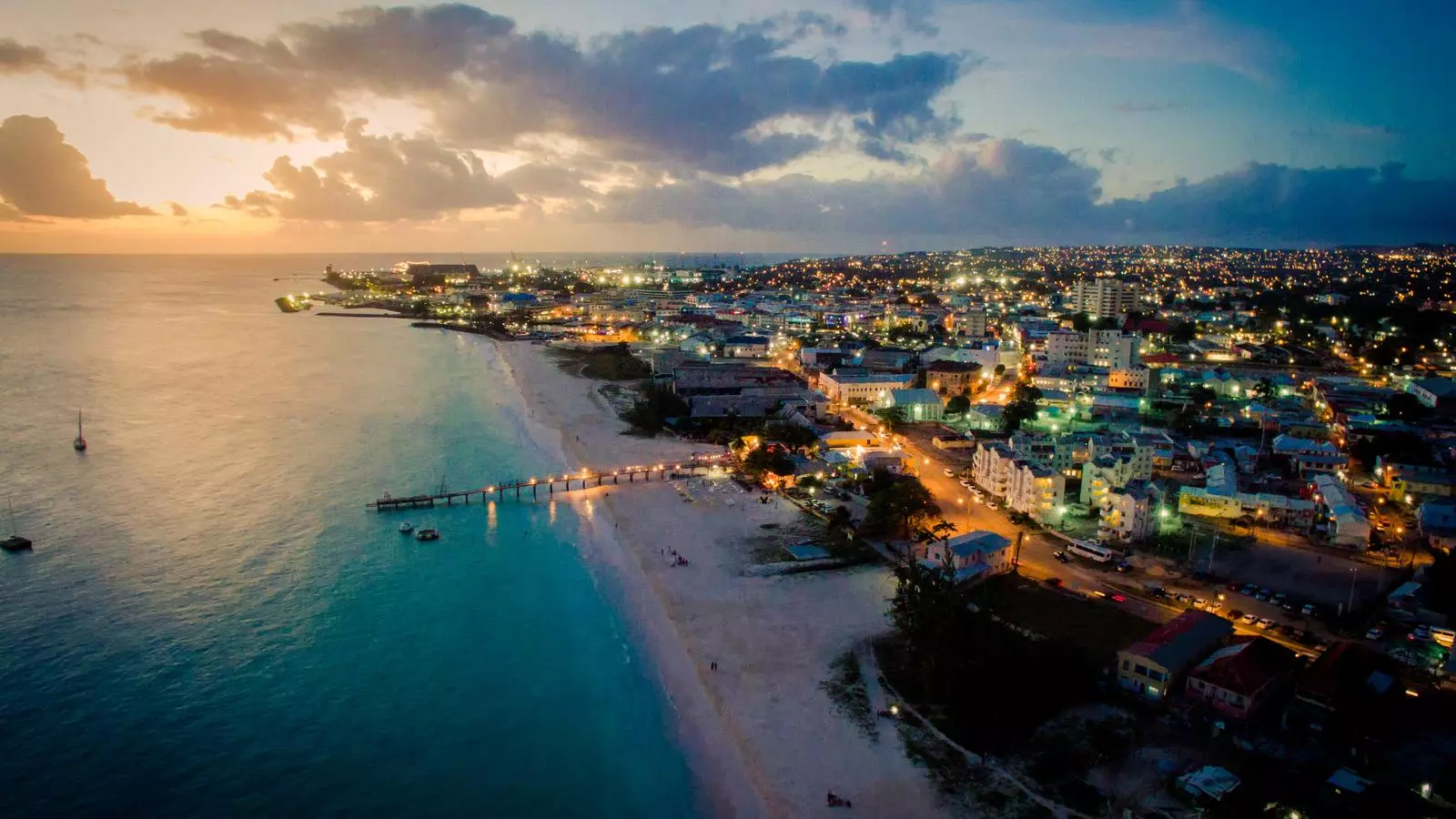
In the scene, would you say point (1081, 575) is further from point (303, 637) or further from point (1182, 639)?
point (303, 637)

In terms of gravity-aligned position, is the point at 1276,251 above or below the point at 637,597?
above

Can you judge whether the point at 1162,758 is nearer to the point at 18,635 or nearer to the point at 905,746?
the point at 905,746

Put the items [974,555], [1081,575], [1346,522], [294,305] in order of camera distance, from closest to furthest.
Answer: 1. [974,555]
2. [1081,575]
3. [1346,522]
4. [294,305]

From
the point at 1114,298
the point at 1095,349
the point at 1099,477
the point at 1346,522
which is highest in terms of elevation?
the point at 1114,298

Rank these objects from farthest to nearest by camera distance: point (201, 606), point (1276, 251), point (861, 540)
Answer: point (1276, 251), point (861, 540), point (201, 606)

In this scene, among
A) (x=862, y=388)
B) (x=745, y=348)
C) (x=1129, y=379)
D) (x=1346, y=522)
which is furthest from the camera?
(x=745, y=348)

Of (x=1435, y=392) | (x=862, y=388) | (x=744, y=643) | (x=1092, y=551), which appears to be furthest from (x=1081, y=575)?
(x=1435, y=392)

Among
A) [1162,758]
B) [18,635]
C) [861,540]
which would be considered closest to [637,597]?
[861,540]
